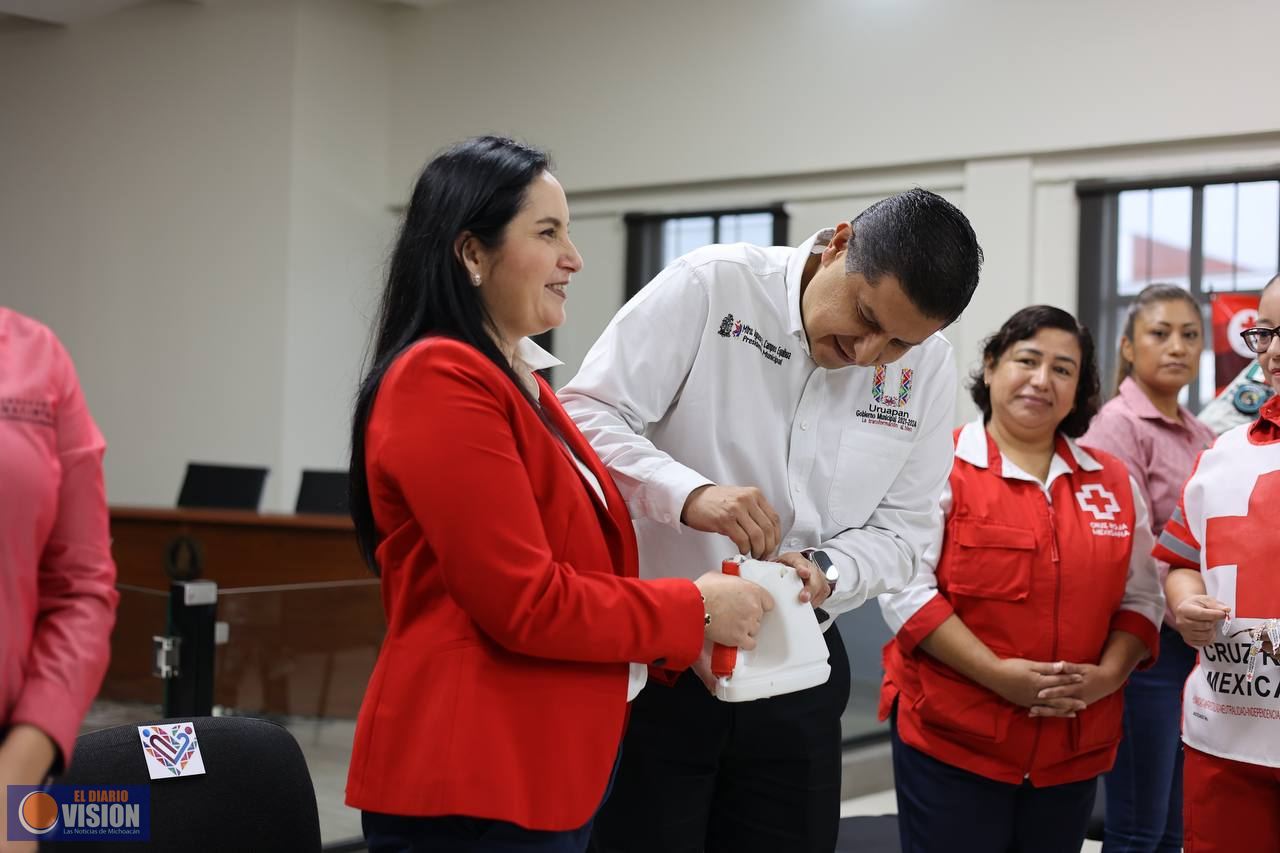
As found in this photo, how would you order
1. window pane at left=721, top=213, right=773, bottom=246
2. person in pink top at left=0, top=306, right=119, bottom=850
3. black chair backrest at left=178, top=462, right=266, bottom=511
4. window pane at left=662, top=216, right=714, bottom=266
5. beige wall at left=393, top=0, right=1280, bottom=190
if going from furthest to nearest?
1. window pane at left=662, top=216, right=714, bottom=266
2. window pane at left=721, top=213, right=773, bottom=246
3. black chair backrest at left=178, top=462, right=266, bottom=511
4. beige wall at left=393, top=0, right=1280, bottom=190
5. person in pink top at left=0, top=306, right=119, bottom=850

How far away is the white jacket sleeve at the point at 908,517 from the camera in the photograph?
6.05 feet

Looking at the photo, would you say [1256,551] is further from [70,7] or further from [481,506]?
[70,7]

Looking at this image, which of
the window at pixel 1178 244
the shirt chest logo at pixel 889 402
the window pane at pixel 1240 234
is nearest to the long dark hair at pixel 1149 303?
the shirt chest logo at pixel 889 402

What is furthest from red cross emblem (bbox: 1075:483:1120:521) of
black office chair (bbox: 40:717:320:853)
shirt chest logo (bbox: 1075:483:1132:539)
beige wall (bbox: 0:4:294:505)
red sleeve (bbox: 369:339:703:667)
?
beige wall (bbox: 0:4:294:505)

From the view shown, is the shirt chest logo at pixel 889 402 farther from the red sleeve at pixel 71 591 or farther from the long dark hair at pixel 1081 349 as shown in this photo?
the red sleeve at pixel 71 591

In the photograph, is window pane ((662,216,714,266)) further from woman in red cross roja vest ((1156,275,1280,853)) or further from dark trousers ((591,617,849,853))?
dark trousers ((591,617,849,853))

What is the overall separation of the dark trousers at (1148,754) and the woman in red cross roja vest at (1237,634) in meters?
0.77

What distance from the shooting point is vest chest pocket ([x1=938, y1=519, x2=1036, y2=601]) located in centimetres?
237

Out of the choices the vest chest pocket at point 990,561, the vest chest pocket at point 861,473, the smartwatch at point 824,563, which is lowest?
the vest chest pocket at point 990,561

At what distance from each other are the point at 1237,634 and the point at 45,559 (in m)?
1.86

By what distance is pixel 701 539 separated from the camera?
1809mm

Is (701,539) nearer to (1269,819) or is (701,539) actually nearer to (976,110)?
(1269,819)

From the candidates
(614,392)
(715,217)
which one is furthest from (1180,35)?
(614,392)

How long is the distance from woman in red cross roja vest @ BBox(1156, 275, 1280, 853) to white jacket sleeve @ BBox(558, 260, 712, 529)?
1.03 meters
